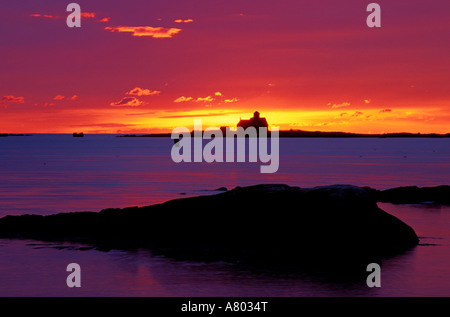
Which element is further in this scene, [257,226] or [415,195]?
[415,195]

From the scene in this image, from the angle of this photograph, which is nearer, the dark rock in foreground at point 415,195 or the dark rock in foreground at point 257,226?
the dark rock in foreground at point 257,226

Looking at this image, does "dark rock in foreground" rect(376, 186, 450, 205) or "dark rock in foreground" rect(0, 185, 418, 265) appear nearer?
"dark rock in foreground" rect(0, 185, 418, 265)

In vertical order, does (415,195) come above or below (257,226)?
above

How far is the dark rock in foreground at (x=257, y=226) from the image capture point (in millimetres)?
24312

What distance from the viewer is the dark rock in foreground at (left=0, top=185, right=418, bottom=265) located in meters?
24.3

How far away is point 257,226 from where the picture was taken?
84.0 ft
